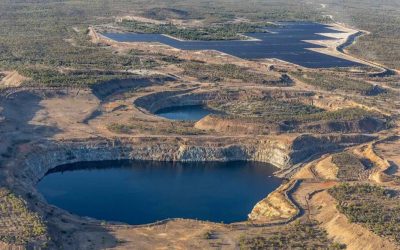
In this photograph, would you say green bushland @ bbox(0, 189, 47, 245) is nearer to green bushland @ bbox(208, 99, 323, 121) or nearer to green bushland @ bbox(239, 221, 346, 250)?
green bushland @ bbox(239, 221, 346, 250)

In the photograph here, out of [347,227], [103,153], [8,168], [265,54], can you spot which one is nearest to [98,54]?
[265,54]

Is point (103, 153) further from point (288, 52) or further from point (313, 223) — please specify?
point (288, 52)

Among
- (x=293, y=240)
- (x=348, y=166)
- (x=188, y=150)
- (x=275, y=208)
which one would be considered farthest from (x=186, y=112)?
(x=293, y=240)

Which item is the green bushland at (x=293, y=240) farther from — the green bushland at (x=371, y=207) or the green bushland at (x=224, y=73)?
the green bushland at (x=224, y=73)

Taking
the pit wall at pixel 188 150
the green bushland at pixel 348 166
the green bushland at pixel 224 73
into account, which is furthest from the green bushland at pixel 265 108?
the green bushland at pixel 348 166

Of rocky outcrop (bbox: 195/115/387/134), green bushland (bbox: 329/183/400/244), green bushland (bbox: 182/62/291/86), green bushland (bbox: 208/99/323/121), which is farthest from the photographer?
green bushland (bbox: 182/62/291/86)

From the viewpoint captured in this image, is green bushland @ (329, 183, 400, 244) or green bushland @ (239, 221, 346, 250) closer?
green bushland @ (239, 221, 346, 250)

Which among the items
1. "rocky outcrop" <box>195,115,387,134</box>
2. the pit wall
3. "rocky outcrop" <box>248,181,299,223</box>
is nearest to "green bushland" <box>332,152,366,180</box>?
the pit wall
